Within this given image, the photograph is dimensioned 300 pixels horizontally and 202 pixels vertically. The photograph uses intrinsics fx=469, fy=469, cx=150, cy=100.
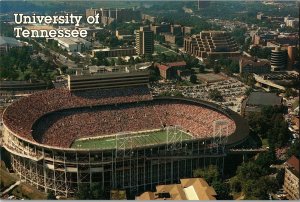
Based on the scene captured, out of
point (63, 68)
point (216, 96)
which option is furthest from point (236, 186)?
point (63, 68)

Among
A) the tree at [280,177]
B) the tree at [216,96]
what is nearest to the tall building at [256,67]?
the tree at [216,96]

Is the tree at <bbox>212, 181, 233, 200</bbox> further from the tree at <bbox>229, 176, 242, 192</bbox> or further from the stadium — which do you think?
the stadium

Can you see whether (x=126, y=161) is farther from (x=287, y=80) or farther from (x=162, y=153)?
(x=287, y=80)

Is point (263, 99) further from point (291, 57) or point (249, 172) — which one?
point (291, 57)

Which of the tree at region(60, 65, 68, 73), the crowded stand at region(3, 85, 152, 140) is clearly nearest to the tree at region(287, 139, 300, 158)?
the crowded stand at region(3, 85, 152, 140)

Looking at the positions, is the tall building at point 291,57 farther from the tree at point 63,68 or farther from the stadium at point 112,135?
the tree at point 63,68

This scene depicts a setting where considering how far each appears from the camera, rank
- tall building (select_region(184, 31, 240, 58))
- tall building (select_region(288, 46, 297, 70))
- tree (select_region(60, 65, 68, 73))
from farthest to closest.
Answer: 1. tall building (select_region(184, 31, 240, 58))
2. tall building (select_region(288, 46, 297, 70))
3. tree (select_region(60, 65, 68, 73))

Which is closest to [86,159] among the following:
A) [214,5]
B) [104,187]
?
[104,187]
